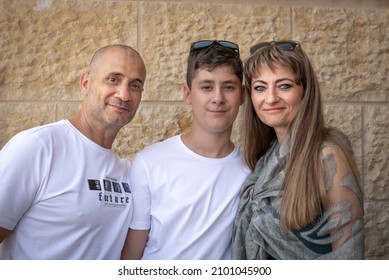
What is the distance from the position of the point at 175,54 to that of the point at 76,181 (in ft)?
4.16

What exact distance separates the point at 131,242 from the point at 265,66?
1.01 meters

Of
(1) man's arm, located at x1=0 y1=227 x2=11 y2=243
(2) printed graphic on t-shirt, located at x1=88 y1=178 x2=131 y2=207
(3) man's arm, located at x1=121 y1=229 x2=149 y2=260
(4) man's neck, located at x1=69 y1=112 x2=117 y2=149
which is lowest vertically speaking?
(3) man's arm, located at x1=121 y1=229 x2=149 y2=260

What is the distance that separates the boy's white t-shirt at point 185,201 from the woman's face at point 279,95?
0.32 m

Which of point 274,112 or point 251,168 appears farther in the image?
point 251,168

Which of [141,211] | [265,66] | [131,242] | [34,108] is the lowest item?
[131,242]

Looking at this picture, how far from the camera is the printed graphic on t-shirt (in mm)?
2199

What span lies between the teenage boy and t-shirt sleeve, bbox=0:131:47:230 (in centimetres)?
48

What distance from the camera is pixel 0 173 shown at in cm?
199

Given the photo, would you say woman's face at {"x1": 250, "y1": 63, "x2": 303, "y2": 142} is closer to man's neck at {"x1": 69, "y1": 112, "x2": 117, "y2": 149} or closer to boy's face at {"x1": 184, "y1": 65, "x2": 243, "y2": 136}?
boy's face at {"x1": 184, "y1": 65, "x2": 243, "y2": 136}

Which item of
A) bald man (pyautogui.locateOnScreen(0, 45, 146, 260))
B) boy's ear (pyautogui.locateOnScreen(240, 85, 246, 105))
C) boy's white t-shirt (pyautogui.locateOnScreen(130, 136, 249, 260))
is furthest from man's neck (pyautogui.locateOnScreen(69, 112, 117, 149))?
boy's ear (pyautogui.locateOnScreen(240, 85, 246, 105))

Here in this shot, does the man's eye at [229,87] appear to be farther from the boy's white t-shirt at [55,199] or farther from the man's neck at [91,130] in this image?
the boy's white t-shirt at [55,199]

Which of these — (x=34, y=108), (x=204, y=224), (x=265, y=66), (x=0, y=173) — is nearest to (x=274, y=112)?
(x=265, y=66)

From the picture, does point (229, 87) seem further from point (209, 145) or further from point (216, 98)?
point (209, 145)

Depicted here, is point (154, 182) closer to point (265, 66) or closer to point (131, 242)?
point (131, 242)
